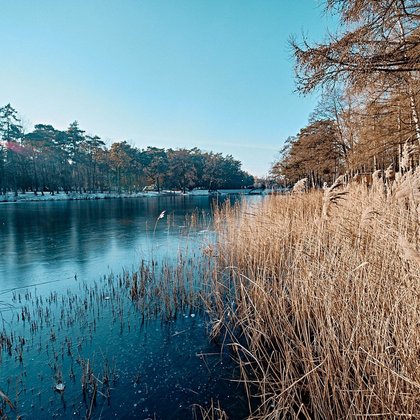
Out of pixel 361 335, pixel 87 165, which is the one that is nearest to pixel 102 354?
pixel 361 335

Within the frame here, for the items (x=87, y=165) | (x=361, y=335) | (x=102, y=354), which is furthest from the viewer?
(x=87, y=165)

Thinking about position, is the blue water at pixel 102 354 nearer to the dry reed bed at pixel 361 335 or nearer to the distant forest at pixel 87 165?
the dry reed bed at pixel 361 335

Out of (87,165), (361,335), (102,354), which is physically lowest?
(102,354)

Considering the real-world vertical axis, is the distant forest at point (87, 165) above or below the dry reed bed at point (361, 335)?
above

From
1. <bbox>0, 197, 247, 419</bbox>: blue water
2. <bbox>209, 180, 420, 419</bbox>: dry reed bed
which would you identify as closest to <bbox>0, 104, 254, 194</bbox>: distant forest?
<bbox>0, 197, 247, 419</bbox>: blue water

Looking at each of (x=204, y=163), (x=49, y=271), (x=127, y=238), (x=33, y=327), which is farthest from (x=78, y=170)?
(x=33, y=327)

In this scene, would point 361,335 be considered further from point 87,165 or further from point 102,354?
point 87,165

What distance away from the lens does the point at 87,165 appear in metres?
42.8

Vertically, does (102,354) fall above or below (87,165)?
below

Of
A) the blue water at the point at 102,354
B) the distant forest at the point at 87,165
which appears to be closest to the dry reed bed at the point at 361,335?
the blue water at the point at 102,354

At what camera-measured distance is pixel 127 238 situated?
Answer: 9.47m

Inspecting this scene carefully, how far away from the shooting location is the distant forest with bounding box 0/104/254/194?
35.0 metres

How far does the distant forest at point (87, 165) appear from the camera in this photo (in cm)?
3500

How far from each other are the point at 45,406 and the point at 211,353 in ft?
4.91
